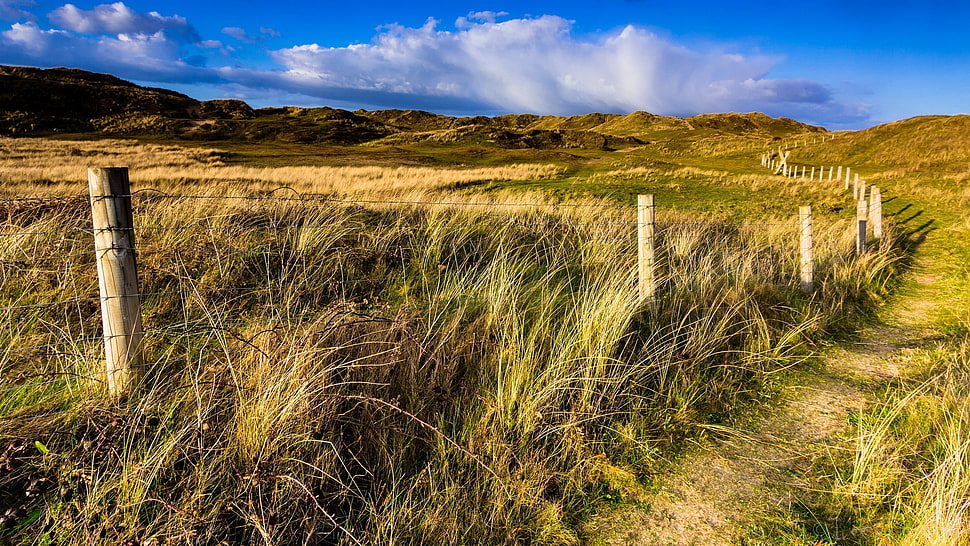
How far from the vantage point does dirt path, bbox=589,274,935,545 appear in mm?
2635

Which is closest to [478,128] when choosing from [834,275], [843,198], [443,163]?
[443,163]

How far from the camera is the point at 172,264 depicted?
5312 millimetres

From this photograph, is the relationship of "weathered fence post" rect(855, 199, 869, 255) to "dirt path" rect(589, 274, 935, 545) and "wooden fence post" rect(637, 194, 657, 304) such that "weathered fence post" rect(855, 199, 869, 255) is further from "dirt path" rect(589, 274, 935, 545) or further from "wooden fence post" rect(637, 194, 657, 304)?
"wooden fence post" rect(637, 194, 657, 304)

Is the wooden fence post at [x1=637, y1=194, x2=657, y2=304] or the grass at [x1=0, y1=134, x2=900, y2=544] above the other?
the wooden fence post at [x1=637, y1=194, x2=657, y2=304]

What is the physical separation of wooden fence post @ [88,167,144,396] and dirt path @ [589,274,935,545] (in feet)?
8.92

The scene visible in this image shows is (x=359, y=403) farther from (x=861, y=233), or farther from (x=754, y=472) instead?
(x=861, y=233)

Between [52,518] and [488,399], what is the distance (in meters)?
2.12

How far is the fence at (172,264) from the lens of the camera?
2.91 m

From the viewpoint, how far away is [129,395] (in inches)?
114

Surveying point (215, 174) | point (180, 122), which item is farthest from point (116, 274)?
point (180, 122)

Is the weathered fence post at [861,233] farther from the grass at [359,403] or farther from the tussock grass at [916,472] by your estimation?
the tussock grass at [916,472]

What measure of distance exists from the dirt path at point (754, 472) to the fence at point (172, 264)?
144cm

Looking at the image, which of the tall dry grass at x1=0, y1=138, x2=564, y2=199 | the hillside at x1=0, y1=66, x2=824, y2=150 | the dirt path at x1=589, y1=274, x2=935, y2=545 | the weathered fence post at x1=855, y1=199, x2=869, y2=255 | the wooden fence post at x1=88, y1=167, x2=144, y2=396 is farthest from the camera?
the hillside at x1=0, y1=66, x2=824, y2=150

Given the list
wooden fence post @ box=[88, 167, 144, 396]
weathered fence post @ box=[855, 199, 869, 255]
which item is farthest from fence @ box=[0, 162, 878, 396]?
weathered fence post @ box=[855, 199, 869, 255]
